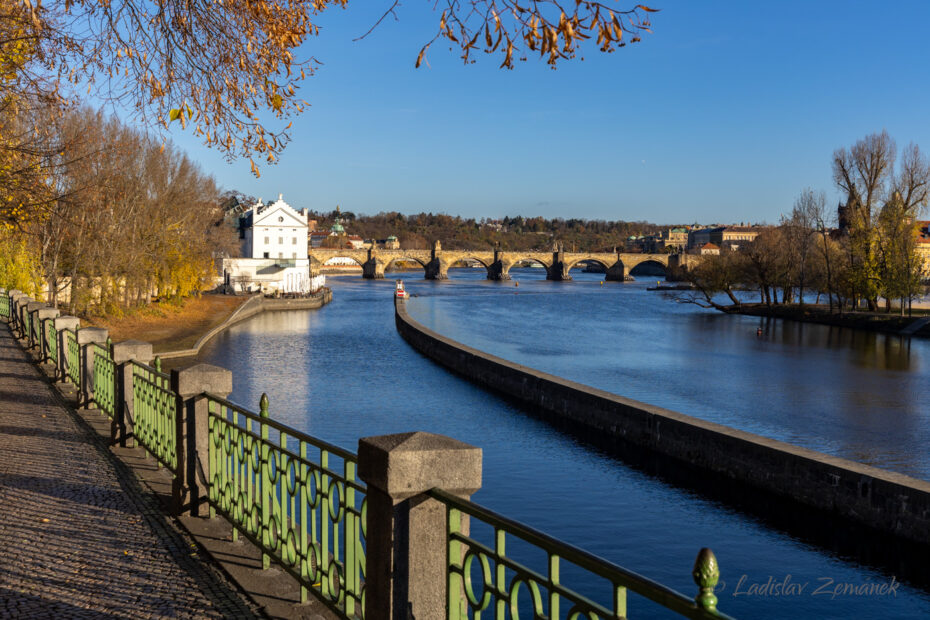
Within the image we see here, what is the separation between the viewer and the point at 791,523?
45.7 feet

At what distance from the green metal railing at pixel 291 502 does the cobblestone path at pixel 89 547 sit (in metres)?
0.41

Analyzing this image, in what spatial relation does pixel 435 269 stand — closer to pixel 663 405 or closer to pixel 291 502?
pixel 663 405

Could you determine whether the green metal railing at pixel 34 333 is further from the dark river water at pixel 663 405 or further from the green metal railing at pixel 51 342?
the dark river water at pixel 663 405

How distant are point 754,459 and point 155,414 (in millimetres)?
11036

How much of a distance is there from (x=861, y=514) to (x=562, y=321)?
46.4 metres

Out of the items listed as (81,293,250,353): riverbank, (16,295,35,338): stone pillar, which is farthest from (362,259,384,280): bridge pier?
(16,295,35,338): stone pillar

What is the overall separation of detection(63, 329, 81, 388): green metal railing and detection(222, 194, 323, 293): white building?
211 ft

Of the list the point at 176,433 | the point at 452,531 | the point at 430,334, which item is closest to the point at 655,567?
the point at 176,433

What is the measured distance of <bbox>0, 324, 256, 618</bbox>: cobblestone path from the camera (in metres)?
5.19

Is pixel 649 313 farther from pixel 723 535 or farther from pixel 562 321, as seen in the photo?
pixel 723 535

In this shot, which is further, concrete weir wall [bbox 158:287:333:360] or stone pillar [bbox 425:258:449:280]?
stone pillar [bbox 425:258:449:280]

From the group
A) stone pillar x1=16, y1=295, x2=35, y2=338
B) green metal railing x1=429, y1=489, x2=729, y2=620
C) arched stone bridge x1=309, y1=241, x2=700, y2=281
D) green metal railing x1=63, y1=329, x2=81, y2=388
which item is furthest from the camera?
arched stone bridge x1=309, y1=241, x2=700, y2=281

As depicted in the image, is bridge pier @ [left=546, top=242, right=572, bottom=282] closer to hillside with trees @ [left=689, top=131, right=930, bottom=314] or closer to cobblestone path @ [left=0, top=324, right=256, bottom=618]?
hillside with trees @ [left=689, top=131, right=930, bottom=314]

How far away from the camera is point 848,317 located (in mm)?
57188
